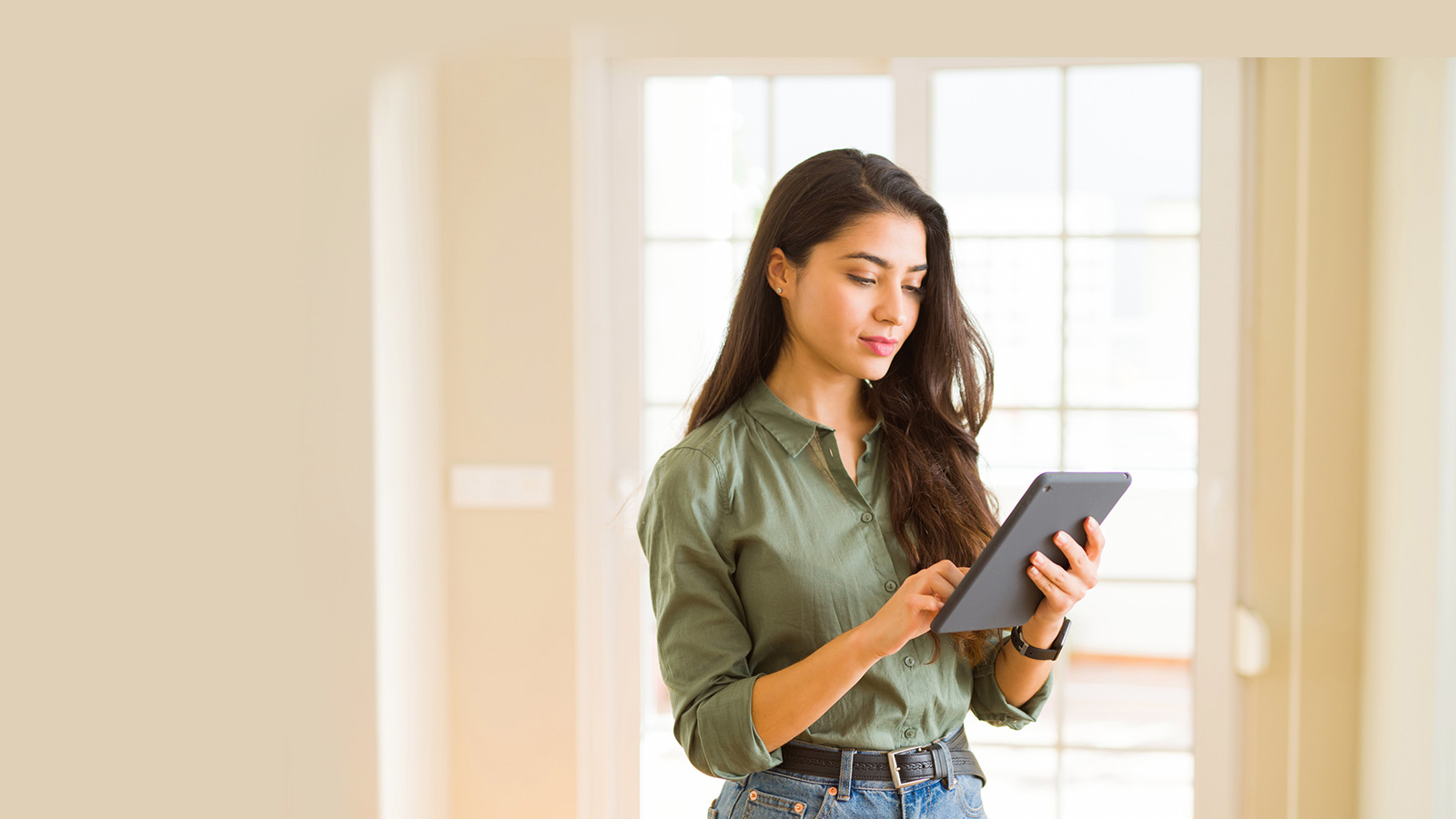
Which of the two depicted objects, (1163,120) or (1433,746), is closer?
(1433,746)

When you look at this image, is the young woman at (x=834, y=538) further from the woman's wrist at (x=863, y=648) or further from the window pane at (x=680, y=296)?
the window pane at (x=680, y=296)

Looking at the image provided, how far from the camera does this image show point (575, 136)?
2.10 meters

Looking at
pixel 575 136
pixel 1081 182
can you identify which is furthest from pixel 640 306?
pixel 1081 182

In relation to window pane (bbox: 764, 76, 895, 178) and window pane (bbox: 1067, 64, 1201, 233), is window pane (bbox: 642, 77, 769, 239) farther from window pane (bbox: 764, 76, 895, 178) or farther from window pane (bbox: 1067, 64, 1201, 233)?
window pane (bbox: 1067, 64, 1201, 233)

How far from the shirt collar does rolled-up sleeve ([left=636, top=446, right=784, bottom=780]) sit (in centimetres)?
9

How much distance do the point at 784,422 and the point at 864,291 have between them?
0.17 metres

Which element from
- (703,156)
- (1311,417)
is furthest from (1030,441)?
(703,156)

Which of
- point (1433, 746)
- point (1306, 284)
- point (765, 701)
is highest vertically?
point (1306, 284)

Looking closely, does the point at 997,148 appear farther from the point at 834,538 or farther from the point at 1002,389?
the point at 834,538

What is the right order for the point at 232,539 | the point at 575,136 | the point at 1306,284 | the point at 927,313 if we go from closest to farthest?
the point at 232,539
the point at 927,313
the point at 1306,284
the point at 575,136

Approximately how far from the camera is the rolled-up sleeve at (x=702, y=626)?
3.28ft

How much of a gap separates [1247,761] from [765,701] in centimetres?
160

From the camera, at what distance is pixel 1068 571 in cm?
98

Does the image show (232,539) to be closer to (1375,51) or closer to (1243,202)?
(1375,51)
